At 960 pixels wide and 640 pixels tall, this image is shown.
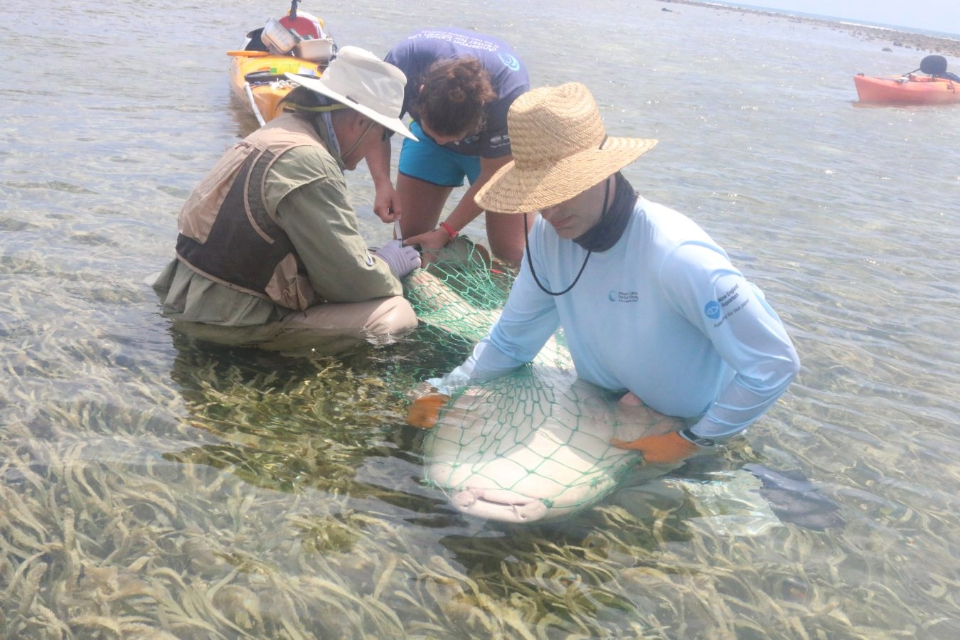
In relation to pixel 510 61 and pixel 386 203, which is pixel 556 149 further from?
pixel 510 61

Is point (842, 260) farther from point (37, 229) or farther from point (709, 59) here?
point (709, 59)

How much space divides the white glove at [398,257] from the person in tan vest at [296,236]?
189 millimetres

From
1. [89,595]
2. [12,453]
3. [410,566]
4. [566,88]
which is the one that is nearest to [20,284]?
[12,453]

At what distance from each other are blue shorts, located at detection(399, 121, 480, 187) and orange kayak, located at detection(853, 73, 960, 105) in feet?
50.6

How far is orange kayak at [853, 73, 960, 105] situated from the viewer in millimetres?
17781

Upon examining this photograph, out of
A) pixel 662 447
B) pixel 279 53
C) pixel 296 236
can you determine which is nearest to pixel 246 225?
pixel 296 236

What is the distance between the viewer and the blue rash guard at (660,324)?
2736 mm

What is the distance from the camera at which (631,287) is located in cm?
296

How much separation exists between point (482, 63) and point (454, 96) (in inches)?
22.9

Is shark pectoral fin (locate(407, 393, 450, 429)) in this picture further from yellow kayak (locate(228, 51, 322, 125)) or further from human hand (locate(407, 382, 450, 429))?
yellow kayak (locate(228, 51, 322, 125))

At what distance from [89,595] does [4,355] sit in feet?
5.64

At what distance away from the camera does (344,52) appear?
12.6ft

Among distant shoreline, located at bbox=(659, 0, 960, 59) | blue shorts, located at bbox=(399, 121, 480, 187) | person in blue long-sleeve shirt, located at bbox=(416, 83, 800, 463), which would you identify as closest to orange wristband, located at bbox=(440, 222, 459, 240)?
blue shorts, located at bbox=(399, 121, 480, 187)

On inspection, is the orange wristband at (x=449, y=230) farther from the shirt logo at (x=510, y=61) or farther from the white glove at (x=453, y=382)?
the white glove at (x=453, y=382)
